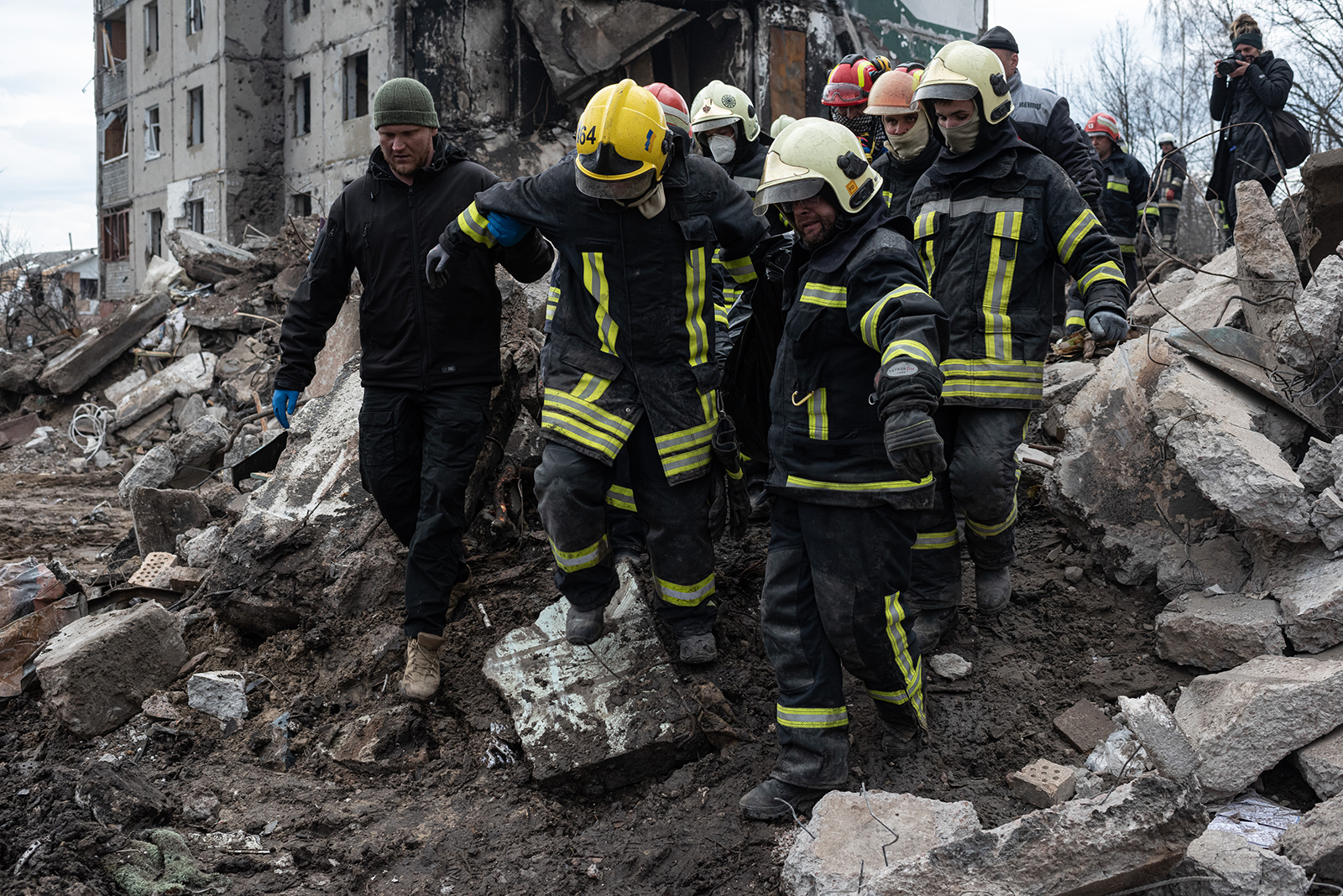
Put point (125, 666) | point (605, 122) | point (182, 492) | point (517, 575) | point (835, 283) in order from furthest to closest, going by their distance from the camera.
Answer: point (182, 492) → point (517, 575) → point (125, 666) → point (605, 122) → point (835, 283)

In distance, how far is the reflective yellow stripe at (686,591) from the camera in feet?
11.3

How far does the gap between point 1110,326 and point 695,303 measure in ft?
4.42

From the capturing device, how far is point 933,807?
8.14ft

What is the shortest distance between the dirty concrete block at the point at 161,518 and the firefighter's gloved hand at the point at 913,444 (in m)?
4.53

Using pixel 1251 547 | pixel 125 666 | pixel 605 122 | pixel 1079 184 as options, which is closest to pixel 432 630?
pixel 125 666

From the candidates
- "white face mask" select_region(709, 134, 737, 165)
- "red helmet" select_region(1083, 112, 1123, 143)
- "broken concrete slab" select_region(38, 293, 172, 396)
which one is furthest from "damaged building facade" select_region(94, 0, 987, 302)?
"white face mask" select_region(709, 134, 737, 165)

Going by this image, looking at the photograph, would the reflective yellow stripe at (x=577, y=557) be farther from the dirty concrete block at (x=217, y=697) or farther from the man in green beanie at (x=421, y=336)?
the dirty concrete block at (x=217, y=697)

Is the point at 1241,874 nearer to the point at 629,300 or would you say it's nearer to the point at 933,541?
the point at 933,541

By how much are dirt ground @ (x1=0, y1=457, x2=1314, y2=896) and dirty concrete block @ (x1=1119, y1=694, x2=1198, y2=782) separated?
1.30 feet

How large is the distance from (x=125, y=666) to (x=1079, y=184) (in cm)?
440

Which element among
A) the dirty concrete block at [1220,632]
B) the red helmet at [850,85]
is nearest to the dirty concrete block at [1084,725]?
the dirty concrete block at [1220,632]

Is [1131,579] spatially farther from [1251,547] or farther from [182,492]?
Answer: [182,492]

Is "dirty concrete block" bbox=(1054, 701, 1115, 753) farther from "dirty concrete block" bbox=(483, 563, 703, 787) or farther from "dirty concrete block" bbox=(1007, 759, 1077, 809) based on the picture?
"dirty concrete block" bbox=(483, 563, 703, 787)

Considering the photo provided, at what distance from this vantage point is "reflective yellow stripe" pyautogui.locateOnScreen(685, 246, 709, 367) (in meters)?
3.30
